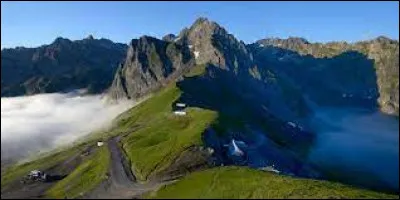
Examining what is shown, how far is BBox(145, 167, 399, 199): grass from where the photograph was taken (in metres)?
134

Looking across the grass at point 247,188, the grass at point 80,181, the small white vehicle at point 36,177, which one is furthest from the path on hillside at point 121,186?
the small white vehicle at point 36,177

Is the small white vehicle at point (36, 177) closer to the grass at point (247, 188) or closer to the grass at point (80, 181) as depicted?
the grass at point (80, 181)

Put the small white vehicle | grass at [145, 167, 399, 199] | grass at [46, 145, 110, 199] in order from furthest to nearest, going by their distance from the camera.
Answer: the small white vehicle, grass at [46, 145, 110, 199], grass at [145, 167, 399, 199]

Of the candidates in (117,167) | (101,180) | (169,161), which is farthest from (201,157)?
(101,180)

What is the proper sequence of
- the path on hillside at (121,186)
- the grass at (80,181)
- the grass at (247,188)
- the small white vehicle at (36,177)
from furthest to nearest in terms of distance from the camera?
1. the small white vehicle at (36,177)
2. the grass at (80,181)
3. the path on hillside at (121,186)
4. the grass at (247,188)

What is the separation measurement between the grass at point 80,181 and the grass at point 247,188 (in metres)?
21.3

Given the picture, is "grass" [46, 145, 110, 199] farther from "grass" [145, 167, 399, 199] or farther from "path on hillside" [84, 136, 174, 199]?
"grass" [145, 167, 399, 199]

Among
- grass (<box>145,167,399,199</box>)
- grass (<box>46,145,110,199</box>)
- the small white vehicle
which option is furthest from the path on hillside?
the small white vehicle

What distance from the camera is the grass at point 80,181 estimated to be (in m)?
149

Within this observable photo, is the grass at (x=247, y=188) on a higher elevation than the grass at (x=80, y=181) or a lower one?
higher

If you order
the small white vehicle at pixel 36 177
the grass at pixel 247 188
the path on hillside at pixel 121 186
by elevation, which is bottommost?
the small white vehicle at pixel 36 177

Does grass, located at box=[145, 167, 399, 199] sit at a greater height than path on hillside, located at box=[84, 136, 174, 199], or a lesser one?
greater

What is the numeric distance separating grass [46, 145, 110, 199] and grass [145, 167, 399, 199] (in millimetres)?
21293

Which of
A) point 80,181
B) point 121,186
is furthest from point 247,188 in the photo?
point 80,181
